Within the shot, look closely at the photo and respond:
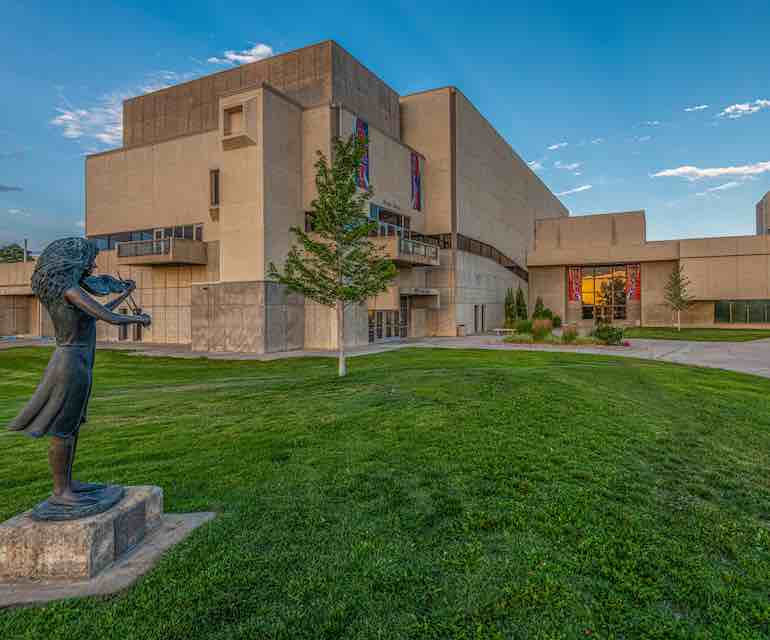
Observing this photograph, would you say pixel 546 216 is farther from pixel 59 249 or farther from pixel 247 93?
pixel 59 249

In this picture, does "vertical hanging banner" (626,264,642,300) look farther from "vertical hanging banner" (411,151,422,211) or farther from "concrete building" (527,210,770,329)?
"vertical hanging banner" (411,151,422,211)

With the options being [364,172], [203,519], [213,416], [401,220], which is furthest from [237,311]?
[203,519]

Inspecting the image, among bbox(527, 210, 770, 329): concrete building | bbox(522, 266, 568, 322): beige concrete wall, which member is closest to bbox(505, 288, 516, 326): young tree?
bbox(527, 210, 770, 329): concrete building

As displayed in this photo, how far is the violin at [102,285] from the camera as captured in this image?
4152 millimetres

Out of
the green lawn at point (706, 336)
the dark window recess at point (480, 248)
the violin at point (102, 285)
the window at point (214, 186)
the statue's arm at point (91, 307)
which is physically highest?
the window at point (214, 186)

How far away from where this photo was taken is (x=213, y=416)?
961cm

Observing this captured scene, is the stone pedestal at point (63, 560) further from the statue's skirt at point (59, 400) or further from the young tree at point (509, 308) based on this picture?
the young tree at point (509, 308)

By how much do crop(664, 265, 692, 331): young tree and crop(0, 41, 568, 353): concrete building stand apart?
17.4 metres

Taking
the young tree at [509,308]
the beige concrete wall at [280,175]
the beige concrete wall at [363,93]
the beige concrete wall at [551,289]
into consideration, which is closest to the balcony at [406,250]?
the beige concrete wall at [280,175]

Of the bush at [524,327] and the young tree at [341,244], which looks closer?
the young tree at [341,244]

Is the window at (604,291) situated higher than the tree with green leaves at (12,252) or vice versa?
the tree with green leaves at (12,252)

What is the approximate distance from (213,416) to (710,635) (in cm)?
871

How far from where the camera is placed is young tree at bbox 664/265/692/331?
44812 millimetres

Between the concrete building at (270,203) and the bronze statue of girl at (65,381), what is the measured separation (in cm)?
2144
